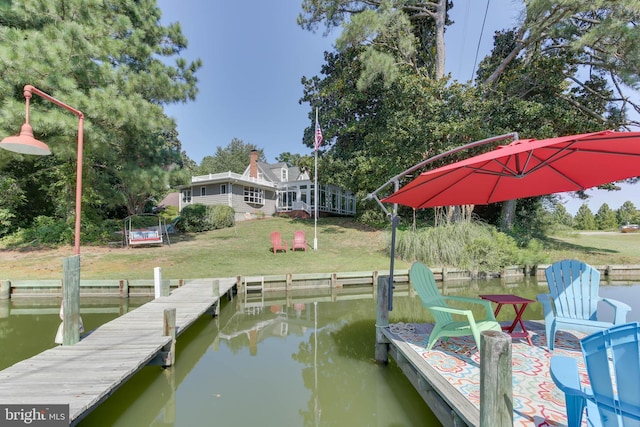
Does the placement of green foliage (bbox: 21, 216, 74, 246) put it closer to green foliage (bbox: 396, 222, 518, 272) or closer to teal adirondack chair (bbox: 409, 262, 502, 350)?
green foliage (bbox: 396, 222, 518, 272)

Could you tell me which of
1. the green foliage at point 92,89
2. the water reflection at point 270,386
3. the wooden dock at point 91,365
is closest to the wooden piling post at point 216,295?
the water reflection at point 270,386

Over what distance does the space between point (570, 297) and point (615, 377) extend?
2.82 m

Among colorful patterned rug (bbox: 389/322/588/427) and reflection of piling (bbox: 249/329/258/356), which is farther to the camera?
reflection of piling (bbox: 249/329/258/356)

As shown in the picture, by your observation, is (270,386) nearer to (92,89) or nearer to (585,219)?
(92,89)

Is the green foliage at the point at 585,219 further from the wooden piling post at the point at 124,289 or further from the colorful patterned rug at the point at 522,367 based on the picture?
the wooden piling post at the point at 124,289

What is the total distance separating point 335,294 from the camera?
8250 millimetres

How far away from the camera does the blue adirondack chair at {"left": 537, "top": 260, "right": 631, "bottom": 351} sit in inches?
137

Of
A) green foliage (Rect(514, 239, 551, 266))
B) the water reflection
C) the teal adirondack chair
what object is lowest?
the water reflection

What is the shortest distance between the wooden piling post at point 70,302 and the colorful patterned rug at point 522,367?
402 centimetres

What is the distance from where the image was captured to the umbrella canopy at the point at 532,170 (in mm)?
2701

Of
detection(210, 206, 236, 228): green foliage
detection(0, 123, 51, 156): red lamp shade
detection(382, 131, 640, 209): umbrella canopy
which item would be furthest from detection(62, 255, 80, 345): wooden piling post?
detection(210, 206, 236, 228): green foliage

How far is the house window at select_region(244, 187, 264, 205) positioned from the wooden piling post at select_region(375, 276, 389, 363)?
21.0 m

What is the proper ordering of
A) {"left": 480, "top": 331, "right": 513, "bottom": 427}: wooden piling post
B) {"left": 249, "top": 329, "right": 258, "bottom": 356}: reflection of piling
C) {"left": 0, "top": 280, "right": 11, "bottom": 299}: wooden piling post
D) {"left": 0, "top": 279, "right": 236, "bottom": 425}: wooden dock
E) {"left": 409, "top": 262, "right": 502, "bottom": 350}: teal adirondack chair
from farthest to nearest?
1. {"left": 0, "top": 280, "right": 11, "bottom": 299}: wooden piling post
2. {"left": 249, "top": 329, "right": 258, "bottom": 356}: reflection of piling
3. {"left": 409, "top": 262, "right": 502, "bottom": 350}: teal adirondack chair
4. {"left": 0, "top": 279, "right": 236, "bottom": 425}: wooden dock
5. {"left": 480, "top": 331, "right": 513, "bottom": 427}: wooden piling post

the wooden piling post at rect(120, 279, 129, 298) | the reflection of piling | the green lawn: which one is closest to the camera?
the reflection of piling
